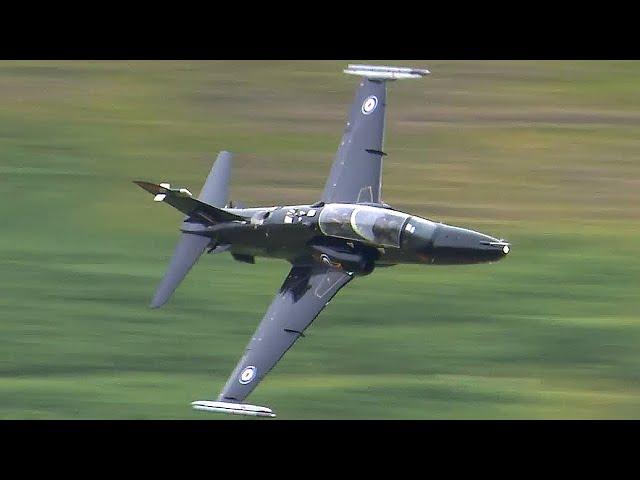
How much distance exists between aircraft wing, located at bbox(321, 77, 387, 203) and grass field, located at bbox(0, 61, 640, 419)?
10.5 feet

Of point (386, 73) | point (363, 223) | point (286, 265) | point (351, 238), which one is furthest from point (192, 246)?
point (386, 73)

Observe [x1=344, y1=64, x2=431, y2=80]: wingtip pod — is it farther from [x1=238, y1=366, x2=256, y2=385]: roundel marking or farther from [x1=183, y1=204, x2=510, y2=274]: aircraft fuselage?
[x1=238, y1=366, x2=256, y2=385]: roundel marking

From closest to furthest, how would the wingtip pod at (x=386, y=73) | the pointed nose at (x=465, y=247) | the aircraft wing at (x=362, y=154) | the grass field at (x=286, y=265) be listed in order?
the pointed nose at (x=465, y=247), the aircraft wing at (x=362, y=154), the grass field at (x=286, y=265), the wingtip pod at (x=386, y=73)

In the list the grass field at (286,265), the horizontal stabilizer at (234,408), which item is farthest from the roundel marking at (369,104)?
the horizontal stabilizer at (234,408)

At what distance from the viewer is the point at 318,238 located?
88.8 ft

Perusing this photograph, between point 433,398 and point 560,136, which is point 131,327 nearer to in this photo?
point 433,398

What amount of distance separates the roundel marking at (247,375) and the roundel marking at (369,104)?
5.76 m

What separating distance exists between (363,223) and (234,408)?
4082 mm

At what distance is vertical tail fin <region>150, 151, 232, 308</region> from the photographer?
27953 mm

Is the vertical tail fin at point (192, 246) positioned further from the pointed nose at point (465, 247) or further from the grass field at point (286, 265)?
the pointed nose at point (465, 247)

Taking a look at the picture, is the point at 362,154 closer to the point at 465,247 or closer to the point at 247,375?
the point at 465,247

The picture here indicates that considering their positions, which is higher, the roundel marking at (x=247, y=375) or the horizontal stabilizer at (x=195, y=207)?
the horizontal stabilizer at (x=195, y=207)

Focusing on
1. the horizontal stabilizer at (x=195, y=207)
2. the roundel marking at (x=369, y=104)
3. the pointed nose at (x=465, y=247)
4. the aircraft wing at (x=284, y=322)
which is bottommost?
the aircraft wing at (x=284, y=322)

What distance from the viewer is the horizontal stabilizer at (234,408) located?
2517cm
